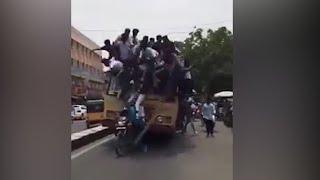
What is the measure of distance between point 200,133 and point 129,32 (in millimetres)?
1261

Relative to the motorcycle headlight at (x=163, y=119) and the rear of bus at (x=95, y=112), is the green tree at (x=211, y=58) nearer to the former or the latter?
the motorcycle headlight at (x=163, y=119)

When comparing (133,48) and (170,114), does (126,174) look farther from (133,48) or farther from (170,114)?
(133,48)

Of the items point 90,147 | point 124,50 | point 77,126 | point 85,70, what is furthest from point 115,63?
point 90,147

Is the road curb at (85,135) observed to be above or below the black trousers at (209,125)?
below

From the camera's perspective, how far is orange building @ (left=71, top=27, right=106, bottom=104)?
18.6ft

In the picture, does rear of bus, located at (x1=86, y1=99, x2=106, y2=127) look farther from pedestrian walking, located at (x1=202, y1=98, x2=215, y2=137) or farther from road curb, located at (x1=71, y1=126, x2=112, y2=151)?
pedestrian walking, located at (x1=202, y1=98, x2=215, y2=137)

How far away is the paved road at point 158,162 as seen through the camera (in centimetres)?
570

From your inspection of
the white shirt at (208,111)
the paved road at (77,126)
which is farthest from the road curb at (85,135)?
the white shirt at (208,111)

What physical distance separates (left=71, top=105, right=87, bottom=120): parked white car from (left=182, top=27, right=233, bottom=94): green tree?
1175 millimetres

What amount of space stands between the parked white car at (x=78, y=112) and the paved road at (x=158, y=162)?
0.32m

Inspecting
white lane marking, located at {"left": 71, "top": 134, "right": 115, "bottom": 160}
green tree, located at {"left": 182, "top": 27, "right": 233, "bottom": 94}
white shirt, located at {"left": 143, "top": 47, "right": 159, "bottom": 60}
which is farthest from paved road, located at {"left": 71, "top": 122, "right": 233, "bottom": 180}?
white shirt, located at {"left": 143, "top": 47, "right": 159, "bottom": 60}

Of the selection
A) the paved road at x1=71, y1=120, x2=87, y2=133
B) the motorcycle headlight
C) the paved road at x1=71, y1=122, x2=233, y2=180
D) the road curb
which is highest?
the motorcycle headlight
